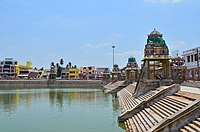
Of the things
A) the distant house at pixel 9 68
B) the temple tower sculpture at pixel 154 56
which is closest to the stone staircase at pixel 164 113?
the temple tower sculpture at pixel 154 56

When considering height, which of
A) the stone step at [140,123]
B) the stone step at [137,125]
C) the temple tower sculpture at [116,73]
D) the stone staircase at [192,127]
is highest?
the temple tower sculpture at [116,73]

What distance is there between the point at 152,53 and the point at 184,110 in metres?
14.2

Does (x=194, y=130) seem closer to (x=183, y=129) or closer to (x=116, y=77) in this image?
(x=183, y=129)

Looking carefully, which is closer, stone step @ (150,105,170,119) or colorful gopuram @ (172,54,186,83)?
stone step @ (150,105,170,119)

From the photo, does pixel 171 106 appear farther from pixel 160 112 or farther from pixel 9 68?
pixel 9 68

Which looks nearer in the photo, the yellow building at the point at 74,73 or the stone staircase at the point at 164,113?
the stone staircase at the point at 164,113

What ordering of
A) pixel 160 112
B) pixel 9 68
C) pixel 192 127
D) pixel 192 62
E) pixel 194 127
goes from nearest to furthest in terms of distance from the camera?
pixel 194 127 < pixel 192 127 < pixel 160 112 < pixel 192 62 < pixel 9 68

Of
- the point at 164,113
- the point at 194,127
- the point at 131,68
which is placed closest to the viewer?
the point at 194,127

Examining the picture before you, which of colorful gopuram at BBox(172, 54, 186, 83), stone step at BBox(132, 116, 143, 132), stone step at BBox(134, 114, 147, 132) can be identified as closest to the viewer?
stone step at BBox(134, 114, 147, 132)

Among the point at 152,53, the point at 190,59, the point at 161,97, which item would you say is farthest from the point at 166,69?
the point at 190,59

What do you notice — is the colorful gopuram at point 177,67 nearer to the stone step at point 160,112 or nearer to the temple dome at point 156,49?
the temple dome at point 156,49

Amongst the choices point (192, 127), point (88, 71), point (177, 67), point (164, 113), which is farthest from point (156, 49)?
point (88, 71)

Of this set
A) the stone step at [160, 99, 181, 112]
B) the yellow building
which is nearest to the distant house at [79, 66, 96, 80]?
the yellow building

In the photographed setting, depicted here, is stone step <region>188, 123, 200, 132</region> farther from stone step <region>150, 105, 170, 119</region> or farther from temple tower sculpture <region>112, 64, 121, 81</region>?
temple tower sculpture <region>112, 64, 121, 81</region>
